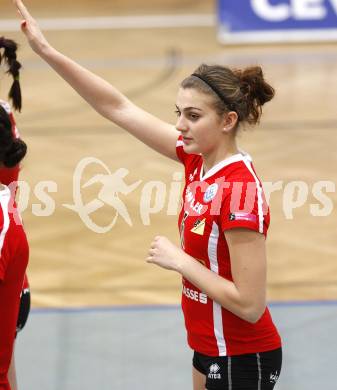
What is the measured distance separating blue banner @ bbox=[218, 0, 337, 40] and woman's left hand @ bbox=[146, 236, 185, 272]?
8095 mm

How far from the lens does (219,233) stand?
2.52 m

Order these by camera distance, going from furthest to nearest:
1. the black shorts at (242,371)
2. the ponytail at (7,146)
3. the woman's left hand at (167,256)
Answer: the black shorts at (242,371), the woman's left hand at (167,256), the ponytail at (7,146)

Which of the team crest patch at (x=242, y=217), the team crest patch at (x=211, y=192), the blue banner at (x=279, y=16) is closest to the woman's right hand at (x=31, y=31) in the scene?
the team crest patch at (x=211, y=192)

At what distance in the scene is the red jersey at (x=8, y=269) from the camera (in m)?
2.27

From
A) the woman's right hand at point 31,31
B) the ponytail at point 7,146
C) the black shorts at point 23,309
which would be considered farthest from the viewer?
the black shorts at point 23,309

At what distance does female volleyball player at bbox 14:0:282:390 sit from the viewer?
8.09 ft

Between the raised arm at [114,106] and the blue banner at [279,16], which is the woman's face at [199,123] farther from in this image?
the blue banner at [279,16]

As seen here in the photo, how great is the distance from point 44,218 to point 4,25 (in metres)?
6.01

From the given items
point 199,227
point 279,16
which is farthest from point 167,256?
point 279,16

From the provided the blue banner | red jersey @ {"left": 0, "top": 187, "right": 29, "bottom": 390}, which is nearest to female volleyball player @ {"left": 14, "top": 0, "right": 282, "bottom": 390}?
red jersey @ {"left": 0, "top": 187, "right": 29, "bottom": 390}

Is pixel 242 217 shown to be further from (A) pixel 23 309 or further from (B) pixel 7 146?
(A) pixel 23 309

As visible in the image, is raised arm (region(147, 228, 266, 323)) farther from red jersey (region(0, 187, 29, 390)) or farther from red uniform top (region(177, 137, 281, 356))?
red jersey (region(0, 187, 29, 390))

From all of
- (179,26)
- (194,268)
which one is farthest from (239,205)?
(179,26)

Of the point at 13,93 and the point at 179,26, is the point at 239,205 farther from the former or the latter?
the point at 179,26
